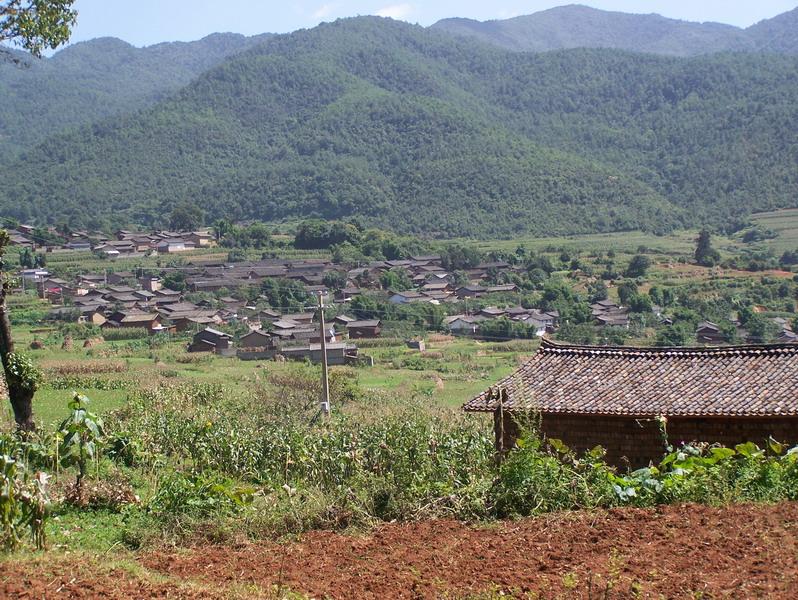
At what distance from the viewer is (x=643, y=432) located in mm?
13984

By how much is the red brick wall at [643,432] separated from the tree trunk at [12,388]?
711cm

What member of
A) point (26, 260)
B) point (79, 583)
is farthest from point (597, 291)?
point (79, 583)

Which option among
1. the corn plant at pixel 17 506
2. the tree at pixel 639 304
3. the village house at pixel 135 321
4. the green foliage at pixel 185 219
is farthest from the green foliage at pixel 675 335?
the green foliage at pixel 185 219

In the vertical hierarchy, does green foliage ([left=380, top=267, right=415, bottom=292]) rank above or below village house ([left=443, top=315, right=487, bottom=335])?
above

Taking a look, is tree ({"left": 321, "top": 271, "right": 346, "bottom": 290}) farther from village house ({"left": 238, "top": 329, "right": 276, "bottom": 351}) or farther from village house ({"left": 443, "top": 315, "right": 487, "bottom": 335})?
village house ({"left": 238, "top": 329, "right": 276, "bottom": 351})

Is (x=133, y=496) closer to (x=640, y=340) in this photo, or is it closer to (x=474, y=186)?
(x=640, y=340)

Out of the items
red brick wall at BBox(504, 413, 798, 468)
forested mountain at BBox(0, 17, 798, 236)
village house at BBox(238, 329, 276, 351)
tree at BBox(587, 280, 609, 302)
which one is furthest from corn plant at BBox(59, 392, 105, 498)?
forested mountain at BBox(0, 17, 798, 236)

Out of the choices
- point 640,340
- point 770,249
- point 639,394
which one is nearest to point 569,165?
point 770,249

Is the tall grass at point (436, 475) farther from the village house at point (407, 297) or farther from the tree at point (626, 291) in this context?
the village house at point (407, 297)

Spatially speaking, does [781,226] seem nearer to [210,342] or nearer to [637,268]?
[637,268]

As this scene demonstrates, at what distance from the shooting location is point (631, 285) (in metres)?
56.7

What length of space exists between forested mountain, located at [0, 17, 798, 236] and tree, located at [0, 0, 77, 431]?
275 feet

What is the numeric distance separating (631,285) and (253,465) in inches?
1766

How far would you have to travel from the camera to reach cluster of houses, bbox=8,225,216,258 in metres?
77.5
